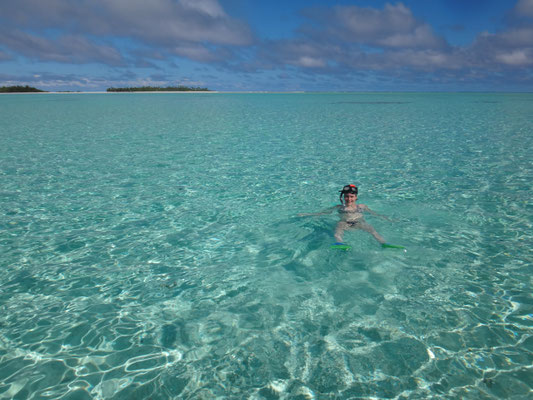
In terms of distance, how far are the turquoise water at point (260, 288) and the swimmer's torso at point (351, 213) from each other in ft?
1.31

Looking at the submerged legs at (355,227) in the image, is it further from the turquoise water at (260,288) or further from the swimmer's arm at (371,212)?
the swimmer's arm at (371,212)

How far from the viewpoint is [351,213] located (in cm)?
849

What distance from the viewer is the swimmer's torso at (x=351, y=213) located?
27.2 ft

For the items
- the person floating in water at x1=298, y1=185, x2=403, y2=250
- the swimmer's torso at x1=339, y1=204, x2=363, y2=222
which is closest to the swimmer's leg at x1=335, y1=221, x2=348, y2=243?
the person floating in water at x1=298, y1=185, x2=403, y2=250

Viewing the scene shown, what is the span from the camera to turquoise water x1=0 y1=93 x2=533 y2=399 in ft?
13.8

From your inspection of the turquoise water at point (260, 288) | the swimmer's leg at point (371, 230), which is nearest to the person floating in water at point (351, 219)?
the swimmer's leg at point (371, 230)

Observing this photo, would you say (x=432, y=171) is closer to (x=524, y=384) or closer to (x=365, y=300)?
(x=365, y=300)

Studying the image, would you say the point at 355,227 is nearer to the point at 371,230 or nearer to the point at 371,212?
the point at 371,230

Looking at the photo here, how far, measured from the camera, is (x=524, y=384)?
3.97m

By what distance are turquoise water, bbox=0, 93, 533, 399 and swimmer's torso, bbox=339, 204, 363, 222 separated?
400 mm

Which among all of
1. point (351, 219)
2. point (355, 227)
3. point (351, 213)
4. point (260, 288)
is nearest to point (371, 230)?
point (355, 227)

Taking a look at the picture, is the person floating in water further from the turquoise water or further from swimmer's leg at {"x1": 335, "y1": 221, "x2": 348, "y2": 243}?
the turquoise water

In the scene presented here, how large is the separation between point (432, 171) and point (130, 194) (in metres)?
12.0

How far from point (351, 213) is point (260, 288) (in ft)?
11.6
